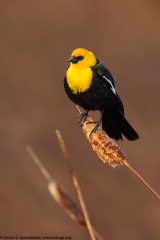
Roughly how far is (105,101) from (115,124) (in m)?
0.14

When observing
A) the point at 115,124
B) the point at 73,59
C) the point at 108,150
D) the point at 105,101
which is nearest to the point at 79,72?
the point at 73,59

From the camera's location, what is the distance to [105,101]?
3.10 meters

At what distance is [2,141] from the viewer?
6.96 m

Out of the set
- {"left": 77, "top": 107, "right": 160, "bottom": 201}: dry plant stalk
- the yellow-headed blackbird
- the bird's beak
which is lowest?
{"left": 77, "top": 107, "right": 160, "bottom": 201}: dry plant stalk

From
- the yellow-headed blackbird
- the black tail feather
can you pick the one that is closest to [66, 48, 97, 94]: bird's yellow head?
the yellow-headed blackbird

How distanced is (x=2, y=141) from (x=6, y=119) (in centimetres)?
41

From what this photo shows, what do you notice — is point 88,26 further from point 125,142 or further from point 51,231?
point 51,231

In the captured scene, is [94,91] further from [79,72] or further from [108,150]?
[108,150]

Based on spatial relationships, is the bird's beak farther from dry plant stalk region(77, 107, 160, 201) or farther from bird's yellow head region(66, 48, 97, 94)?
dry plant stalk region(77, 107, 160, 201)

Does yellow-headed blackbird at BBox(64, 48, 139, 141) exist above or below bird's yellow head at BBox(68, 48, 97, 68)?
below

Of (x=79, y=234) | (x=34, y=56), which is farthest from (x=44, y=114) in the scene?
(x=79, y=234)

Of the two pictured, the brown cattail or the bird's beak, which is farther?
the bird's beak

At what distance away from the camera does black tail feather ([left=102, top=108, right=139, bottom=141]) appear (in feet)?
9.91

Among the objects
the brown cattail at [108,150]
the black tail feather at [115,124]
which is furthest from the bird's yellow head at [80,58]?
the brown cattail at [108,150]
